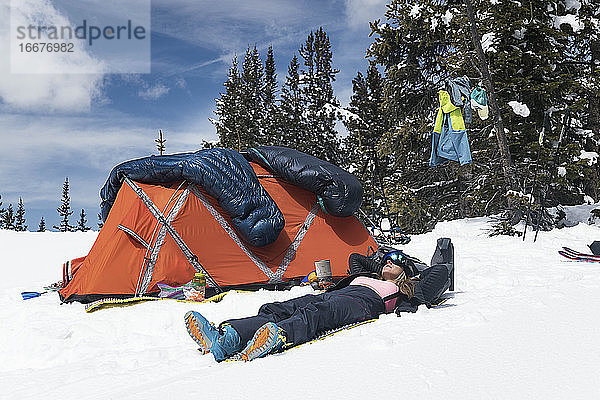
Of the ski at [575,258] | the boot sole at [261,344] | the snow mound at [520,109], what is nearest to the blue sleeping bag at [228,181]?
the boot sole at [261,344]

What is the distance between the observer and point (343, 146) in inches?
1020

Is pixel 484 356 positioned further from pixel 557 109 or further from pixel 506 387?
pixel 557 109

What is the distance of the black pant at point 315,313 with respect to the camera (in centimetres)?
276

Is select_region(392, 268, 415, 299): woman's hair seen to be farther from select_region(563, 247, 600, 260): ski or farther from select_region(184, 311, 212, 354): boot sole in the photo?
select_region(563, 247, 600, 260): ski

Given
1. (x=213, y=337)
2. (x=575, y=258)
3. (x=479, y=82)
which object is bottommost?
(x=575, y=258)

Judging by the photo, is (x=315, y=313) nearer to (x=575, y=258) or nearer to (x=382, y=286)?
(x=382, y=286)

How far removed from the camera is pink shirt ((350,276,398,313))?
362 centimetres

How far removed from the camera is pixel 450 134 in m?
8.51

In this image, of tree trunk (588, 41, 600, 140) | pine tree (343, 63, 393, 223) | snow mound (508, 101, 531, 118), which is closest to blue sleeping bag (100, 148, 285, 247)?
snow mound (508, 101, 531, 118)

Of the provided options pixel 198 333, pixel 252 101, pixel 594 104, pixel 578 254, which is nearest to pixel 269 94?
pixel 252 101

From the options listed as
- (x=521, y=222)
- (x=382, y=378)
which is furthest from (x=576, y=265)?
(x=382, y=378)

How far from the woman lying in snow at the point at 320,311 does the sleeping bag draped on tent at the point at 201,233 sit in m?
1.25

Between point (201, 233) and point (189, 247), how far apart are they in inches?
8.2

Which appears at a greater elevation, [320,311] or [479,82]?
[479,82]
